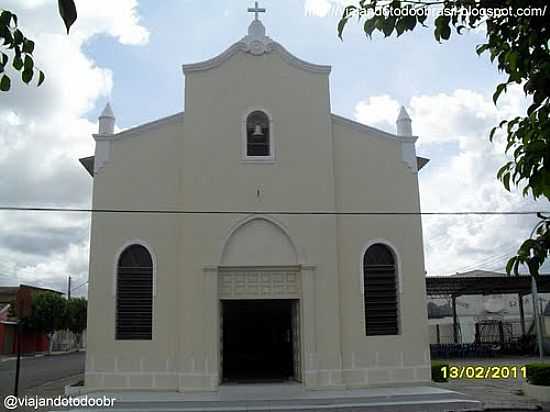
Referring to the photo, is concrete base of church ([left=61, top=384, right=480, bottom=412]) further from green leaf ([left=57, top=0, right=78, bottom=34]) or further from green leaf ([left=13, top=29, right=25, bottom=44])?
green leaf ([left=57, top=0, right=78, bottom=34])

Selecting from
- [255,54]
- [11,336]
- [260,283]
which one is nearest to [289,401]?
[260,283]

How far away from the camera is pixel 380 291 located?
16.3 metres

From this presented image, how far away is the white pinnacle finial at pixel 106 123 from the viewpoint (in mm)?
16664

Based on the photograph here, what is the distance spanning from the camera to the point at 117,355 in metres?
15.3

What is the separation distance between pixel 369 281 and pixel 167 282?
17.1 ft

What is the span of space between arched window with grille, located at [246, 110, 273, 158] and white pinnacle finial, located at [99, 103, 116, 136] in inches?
145

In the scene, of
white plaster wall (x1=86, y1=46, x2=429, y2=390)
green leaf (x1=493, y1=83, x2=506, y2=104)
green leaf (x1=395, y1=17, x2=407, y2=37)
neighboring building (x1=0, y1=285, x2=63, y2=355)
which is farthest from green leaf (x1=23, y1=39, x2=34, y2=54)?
neighboring building (x1=0, y1=285, x2=63, y2=355)

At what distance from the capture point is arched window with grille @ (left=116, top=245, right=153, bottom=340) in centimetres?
1558

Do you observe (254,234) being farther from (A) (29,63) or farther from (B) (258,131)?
(A) (29,63)

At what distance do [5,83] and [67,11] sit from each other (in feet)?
3.77

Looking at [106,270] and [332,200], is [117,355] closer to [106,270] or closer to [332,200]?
[106,270]

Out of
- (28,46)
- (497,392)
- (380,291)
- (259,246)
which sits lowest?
(497,392)

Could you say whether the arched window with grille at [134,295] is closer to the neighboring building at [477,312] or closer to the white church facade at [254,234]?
the white church facade at [254,234]

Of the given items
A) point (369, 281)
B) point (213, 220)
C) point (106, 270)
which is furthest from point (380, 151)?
point (106, 270)
